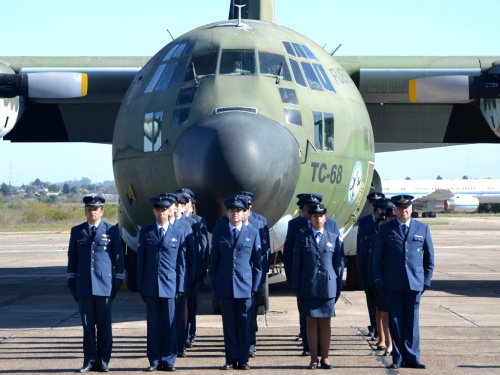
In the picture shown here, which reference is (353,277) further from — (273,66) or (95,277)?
(95,277)

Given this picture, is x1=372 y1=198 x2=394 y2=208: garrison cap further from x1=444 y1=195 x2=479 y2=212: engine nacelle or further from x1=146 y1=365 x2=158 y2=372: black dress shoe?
x1=444 y1=195 x2=479 y2=212: engine nacelle

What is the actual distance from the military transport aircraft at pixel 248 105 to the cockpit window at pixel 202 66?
2cm

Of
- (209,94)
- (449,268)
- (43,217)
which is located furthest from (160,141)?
(43,217)

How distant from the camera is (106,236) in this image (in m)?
8.98

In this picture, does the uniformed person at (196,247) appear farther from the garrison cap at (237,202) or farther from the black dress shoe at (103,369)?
the black dress shoe at (103,369)

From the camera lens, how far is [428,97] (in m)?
14.8

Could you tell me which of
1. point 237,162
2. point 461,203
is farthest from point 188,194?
point 461,203

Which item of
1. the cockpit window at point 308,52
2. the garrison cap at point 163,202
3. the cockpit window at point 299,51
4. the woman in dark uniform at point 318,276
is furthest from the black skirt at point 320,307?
the cockpit window at point 308,52

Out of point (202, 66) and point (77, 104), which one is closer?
point (202, 66)

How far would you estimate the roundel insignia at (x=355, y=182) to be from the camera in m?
12.2

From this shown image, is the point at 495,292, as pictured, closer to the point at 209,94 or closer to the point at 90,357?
the point at 209,94

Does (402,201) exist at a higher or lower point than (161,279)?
higher

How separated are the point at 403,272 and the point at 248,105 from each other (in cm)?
284

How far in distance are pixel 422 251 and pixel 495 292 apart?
7.34m
